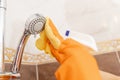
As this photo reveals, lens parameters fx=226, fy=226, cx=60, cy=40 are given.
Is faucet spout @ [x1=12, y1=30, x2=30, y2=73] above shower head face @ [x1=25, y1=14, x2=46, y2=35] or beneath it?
beneath

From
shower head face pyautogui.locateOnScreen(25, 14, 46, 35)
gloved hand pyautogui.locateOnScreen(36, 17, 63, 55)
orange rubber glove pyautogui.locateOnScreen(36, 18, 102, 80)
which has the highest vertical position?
shower head face pyautogui.locateOnScreen(25, 14, 46, 35)

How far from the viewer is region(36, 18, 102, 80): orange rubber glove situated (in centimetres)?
71

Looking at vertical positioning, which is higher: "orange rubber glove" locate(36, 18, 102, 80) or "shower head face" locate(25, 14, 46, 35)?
"shower head face" locate(25, 14, 46, 35)

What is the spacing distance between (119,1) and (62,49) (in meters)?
0.44

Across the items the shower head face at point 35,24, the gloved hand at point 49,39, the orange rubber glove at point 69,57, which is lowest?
the orange rubber glove at point 69,57

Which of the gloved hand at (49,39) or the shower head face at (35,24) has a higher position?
the shower head face at (35,24)

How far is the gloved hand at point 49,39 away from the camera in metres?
0.79

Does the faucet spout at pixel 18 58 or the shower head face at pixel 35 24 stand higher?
the shower head face at pixel 35 24

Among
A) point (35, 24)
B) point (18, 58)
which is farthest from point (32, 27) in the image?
point (18, 58)

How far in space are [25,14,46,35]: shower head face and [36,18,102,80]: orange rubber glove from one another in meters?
0.02

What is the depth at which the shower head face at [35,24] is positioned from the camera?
80cm

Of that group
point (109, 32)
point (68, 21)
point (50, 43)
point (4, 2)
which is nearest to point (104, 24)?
point (109, 32)

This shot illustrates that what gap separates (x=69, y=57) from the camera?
2.42 feet

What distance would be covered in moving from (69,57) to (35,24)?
0.17 meters
